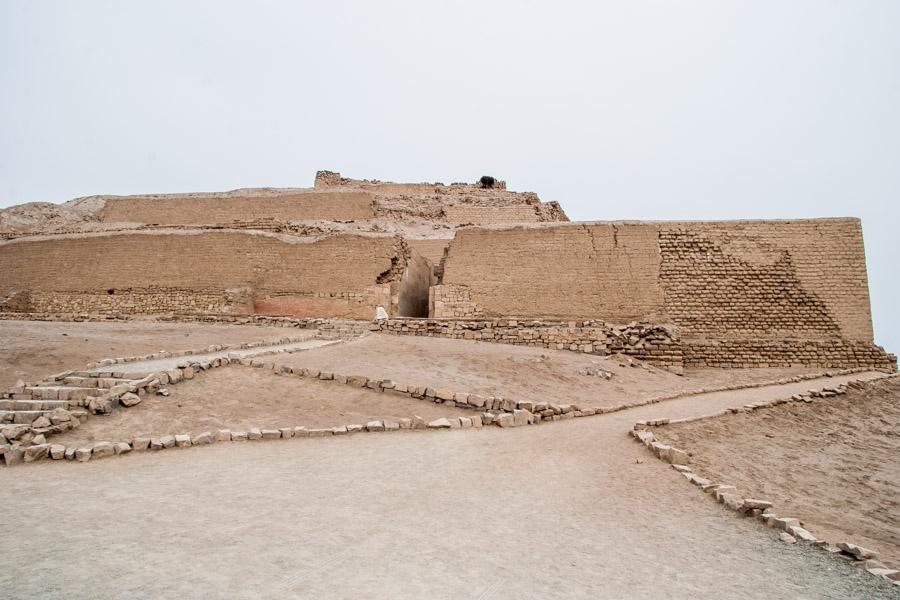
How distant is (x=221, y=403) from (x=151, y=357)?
3090mm

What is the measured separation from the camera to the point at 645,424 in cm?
713

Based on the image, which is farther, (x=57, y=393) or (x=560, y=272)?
(x=560, y=272)

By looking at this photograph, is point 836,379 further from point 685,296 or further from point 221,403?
point 221,403

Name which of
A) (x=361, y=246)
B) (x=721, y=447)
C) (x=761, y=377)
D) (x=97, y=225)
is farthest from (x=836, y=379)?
(x=97, y=225)

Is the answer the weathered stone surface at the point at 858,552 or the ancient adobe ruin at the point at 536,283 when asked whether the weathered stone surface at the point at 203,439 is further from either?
the ancient adobe ruin at the point at 536,283

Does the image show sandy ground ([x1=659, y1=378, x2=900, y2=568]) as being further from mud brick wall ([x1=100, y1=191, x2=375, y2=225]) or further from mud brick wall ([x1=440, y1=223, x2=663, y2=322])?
mud brick wall ([x1=100, y1=191, x2=375, y2=225])

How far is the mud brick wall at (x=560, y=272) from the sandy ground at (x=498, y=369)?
9.62ft

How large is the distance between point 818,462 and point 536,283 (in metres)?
9.30

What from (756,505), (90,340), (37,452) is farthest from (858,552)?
(90,340)

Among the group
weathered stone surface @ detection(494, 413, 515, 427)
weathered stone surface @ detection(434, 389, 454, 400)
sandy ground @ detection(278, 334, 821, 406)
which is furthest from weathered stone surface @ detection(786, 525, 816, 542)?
sandy ground @ detection(278, 334, 821, 406)

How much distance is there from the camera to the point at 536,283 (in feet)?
51.7

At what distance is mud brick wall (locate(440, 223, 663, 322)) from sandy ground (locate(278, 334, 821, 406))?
2932 mm

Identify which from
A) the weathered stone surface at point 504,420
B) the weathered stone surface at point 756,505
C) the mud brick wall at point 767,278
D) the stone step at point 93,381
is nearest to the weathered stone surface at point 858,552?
the weathered stone surface at point 756,505

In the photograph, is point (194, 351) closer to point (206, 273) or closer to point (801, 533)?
point (206, 273)
